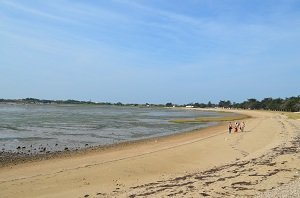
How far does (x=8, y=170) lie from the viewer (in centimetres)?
1792

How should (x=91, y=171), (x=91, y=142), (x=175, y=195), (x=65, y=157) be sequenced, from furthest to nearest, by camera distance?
(x=91, y=142), (x=65, y=157), (x=91, y=171), (x=175, y=195)

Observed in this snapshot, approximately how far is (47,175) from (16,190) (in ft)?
8.53

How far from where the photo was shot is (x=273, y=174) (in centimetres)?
1457

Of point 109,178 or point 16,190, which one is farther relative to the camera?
point 109,178

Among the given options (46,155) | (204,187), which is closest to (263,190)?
(204,187)

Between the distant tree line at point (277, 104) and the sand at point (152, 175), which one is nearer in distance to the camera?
the sand at point (152, 175)

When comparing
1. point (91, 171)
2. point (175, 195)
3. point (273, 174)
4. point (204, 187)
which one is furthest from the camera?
point (91, 171)

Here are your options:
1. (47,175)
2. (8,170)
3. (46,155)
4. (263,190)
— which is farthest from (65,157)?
(263,190)

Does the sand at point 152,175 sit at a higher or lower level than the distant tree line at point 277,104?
lower

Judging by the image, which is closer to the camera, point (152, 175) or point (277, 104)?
point (152, 175)

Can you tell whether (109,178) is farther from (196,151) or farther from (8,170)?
(196,151)

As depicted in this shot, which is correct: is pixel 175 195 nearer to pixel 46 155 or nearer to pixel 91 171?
pixel 91 171

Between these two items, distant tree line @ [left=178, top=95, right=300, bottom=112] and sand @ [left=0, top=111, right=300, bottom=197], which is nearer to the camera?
sand @ [left=0, top=111, right=300, bottom=197]

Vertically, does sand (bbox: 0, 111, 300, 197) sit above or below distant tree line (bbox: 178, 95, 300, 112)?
below
